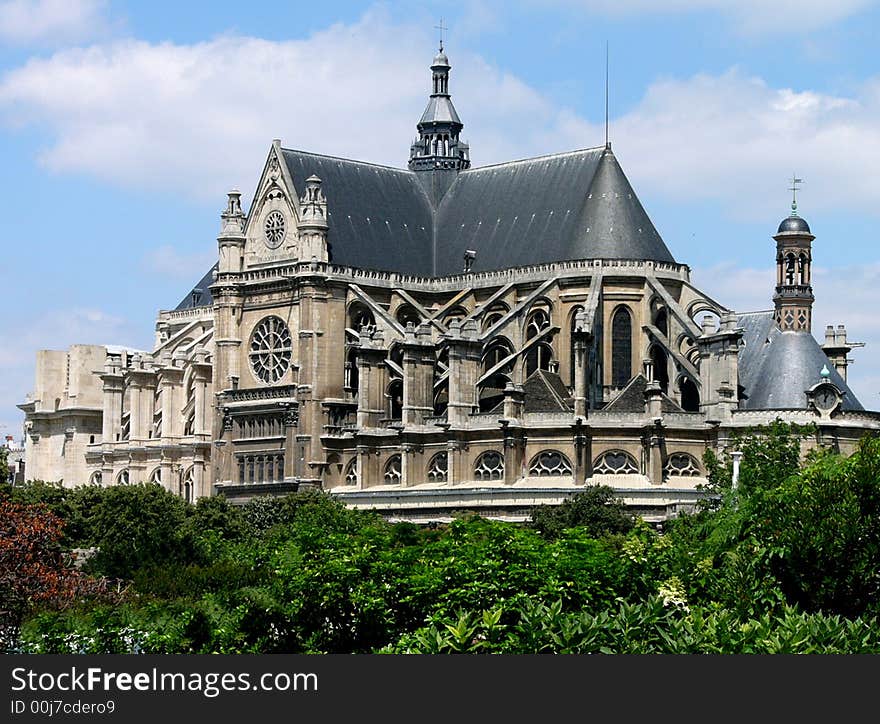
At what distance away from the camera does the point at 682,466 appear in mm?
115750

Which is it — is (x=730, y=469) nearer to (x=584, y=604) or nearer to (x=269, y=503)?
(x=269, y=503)

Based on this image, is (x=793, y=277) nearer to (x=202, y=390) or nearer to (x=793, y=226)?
(x=793, y=226)

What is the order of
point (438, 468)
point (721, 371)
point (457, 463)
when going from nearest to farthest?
point (721, 371) → point (457, 463) → point (438, 468)

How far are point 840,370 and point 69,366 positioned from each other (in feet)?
232

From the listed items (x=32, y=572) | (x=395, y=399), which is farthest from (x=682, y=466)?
(x=32, y=572)

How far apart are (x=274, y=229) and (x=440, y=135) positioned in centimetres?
1878

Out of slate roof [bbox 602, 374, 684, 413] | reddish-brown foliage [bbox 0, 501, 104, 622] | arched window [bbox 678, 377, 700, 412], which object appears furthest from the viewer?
arched window [bbox 678, 377, 700, 412]

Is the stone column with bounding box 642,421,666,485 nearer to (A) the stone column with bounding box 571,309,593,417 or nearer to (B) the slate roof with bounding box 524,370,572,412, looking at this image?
(A) the stone column with bounding box 571,309,593,417

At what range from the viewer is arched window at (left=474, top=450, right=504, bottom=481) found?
117312 mm

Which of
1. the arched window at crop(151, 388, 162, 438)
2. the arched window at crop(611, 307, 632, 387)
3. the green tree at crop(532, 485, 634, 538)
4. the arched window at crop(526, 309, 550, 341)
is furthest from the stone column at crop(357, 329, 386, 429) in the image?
the arched window at crop(151, 388, 162, 438)

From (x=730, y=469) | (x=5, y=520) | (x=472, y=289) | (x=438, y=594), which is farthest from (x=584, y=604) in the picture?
(x=472, y=289)

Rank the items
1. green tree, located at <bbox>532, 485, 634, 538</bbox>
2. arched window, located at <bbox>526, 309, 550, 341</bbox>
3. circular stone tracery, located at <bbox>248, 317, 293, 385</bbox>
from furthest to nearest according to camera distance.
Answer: circular stone tracery, located at <bbox>248, 317, 293, 385</bbox>, arched window, located at <bbox>526, 309, 550, 341</bbox>, green tree, located at <bbox>532, 485, 634, 538</bbox>

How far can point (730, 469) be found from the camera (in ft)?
323

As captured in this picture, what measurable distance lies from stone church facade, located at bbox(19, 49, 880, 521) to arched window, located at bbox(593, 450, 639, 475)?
4.0 inches
